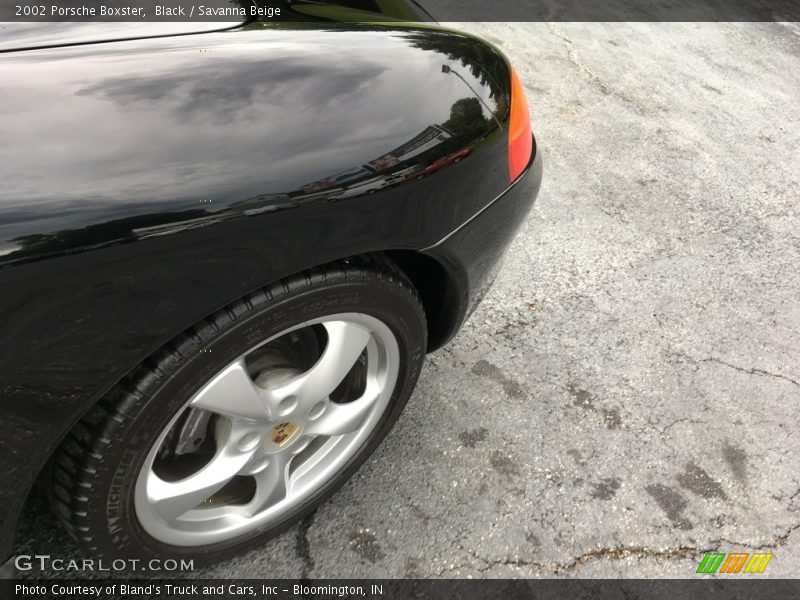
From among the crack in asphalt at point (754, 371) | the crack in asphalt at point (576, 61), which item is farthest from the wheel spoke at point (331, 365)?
the crack in asphalt at point (576, 61)

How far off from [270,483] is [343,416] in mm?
247

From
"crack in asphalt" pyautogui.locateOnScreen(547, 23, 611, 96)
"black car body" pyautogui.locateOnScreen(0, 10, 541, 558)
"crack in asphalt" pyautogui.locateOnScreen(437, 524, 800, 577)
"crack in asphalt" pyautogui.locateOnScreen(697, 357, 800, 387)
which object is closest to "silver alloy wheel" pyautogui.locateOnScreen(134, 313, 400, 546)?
"black car body" pyautogui.locateOnScreen(0, 10, 541, 558)

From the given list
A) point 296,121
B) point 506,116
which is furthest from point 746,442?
point 296,121

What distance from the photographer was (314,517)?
1821 mm

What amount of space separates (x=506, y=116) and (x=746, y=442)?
1.55 metres

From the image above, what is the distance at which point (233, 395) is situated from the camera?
4.26ft

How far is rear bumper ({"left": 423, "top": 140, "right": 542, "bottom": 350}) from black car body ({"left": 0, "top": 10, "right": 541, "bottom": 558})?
111 mm

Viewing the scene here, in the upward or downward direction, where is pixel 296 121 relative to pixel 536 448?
upward

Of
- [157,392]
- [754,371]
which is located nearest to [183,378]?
[157,392]

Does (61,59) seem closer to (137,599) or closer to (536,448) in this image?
(137,599)

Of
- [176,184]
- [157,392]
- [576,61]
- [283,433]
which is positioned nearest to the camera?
[176,184]

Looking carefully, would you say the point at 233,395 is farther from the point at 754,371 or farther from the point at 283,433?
the point at 754,371

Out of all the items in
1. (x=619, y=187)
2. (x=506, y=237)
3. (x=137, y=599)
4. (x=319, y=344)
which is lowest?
(x=137, y=599)

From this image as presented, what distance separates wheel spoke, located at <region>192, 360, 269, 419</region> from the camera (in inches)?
49.3
